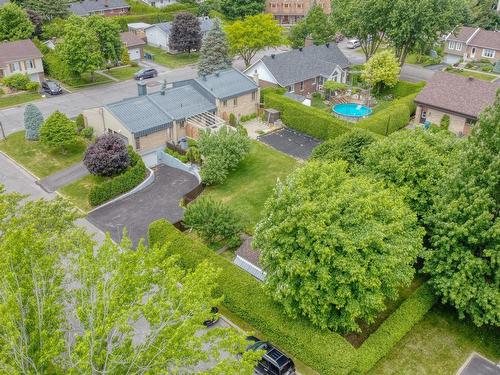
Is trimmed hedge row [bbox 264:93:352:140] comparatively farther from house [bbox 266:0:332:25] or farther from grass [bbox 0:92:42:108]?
house [bbox 266:0:332:25]

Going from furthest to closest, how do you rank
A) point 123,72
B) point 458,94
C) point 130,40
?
1. point 130,40
2. point 123,72
3. point 458,94

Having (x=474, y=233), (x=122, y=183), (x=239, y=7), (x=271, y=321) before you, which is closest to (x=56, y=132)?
(x=122, y=183)

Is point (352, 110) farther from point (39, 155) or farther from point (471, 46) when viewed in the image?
point (39, 155)

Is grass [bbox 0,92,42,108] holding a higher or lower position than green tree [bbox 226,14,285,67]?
lower

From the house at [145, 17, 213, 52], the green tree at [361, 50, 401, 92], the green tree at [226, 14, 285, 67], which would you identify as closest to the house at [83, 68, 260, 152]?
the green tree at [226, 14, 285, 67]

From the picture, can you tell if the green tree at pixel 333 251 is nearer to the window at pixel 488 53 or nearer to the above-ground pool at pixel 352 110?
the above-ground pool at pixel 352 110

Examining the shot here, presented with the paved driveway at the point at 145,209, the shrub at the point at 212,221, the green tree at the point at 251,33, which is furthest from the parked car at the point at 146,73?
the shrub at the point at 212,221

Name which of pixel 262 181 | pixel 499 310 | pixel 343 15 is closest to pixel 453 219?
pixel 499 310
